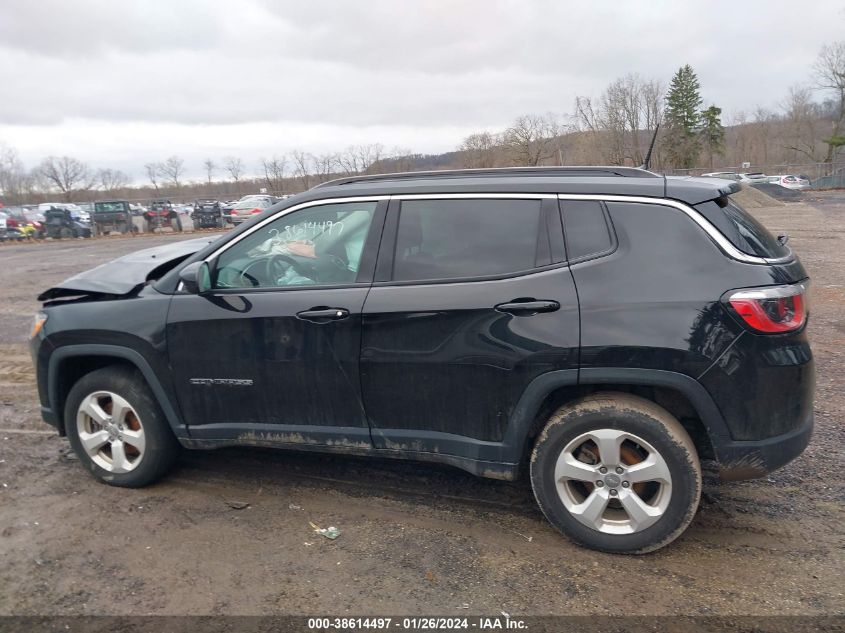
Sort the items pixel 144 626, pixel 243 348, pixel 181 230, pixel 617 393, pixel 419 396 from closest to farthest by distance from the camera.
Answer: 1. pixel 144 626
2. pixel 617 393
3. pixel 419 396
4. pixel 243 348
5. pixel 181 230

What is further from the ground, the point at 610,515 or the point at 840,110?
the point at 840,110

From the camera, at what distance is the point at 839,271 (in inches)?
424

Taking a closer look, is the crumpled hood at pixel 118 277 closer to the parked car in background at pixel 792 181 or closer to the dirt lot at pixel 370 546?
the dirt lot at pixel 370 546

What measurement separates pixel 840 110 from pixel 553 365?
73298mm

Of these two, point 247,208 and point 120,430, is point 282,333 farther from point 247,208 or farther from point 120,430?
point 247,208

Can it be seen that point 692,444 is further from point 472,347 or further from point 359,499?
point 359,499

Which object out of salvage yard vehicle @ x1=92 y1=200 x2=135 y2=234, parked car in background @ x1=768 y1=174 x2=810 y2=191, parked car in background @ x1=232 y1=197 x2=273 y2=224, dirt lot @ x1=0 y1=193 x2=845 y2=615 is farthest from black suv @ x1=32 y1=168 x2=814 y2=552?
parked car in background @ x1=768 y1=174 x2=810 y2=191

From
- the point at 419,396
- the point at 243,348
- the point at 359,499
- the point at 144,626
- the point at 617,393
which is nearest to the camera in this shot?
the point at 144,626

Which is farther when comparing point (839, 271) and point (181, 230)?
point (181, 230)

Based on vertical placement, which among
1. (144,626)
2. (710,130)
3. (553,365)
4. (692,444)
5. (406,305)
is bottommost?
(144,626)

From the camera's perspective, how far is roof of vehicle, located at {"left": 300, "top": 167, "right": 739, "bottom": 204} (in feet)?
10.0

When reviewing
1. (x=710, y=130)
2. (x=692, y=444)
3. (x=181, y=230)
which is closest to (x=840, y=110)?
(x=710, y=130)

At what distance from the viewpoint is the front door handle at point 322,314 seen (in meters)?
3.31

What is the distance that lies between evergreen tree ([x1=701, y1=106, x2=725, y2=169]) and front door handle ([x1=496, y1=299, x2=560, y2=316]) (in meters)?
66.4
